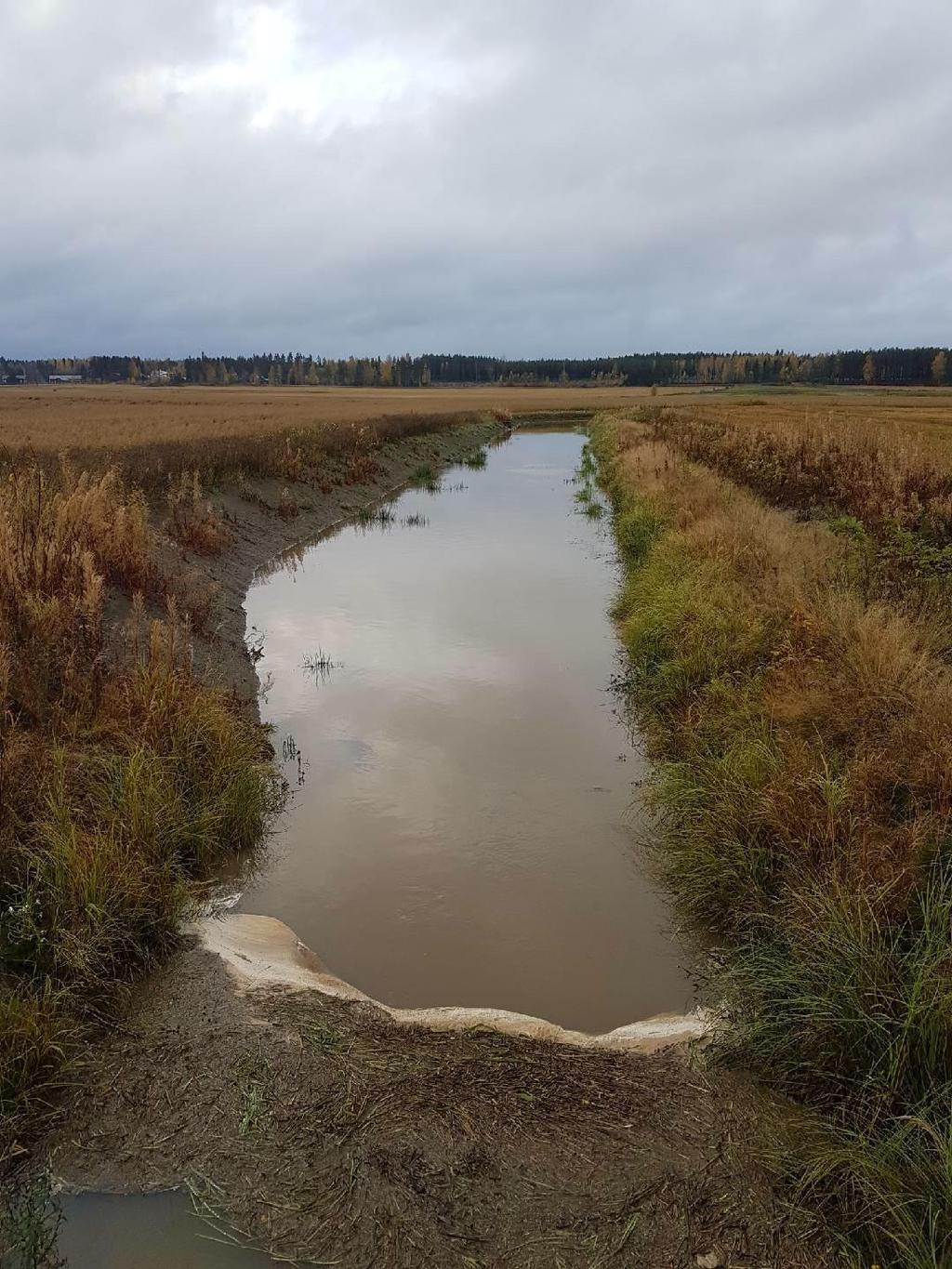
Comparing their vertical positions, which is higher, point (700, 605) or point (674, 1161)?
point (700, 605)

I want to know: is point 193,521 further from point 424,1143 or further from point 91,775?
point 424,1143

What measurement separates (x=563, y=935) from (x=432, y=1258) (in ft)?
7.28

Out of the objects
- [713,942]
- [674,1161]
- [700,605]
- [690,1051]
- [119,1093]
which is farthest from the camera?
[700,605]

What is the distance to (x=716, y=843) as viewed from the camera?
5.18 metres

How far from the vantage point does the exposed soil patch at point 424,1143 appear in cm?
284

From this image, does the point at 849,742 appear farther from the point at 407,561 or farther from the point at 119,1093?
the point at 407,561

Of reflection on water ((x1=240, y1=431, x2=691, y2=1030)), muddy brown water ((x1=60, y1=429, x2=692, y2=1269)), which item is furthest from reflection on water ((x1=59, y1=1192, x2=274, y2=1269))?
reflection on water ((x1=240, y1=431, x2=691, y2=1030))

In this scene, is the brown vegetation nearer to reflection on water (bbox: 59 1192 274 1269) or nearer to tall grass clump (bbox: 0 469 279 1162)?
tall grass clump (bbox: 0 469 279 1162)

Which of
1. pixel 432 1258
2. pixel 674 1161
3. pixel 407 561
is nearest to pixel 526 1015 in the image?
pixel 674 1161

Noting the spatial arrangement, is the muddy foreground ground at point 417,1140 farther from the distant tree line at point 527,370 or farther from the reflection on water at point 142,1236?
the distant tree line at point 527,370

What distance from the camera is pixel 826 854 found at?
4.52 m

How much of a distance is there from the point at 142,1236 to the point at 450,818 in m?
3.50

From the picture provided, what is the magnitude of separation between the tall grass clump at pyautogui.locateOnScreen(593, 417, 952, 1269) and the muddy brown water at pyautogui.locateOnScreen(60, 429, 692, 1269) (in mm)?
487

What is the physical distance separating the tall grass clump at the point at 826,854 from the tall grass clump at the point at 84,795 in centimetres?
307
